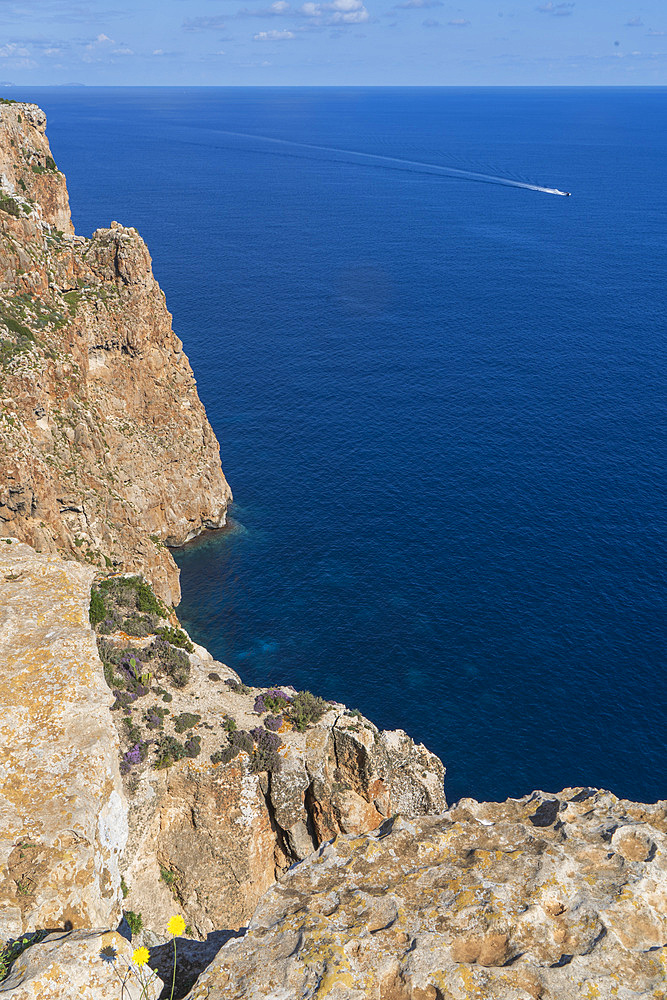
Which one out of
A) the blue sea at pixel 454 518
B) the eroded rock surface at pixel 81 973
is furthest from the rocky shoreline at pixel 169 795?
the blue sea at pixel 454 518

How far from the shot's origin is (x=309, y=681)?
71000mm

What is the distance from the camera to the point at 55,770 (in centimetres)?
2658

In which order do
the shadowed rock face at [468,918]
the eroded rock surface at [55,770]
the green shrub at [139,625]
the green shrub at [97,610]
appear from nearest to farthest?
the shadowed rock face at [468,918] → the eroded rock surface at [55,770] → the green shrub at [97,610] → the green shrub at [139,625]

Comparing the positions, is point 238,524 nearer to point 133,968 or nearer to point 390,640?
point 390,640

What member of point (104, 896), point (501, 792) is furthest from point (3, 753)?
point (501, 792)

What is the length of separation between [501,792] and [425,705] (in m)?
11.4

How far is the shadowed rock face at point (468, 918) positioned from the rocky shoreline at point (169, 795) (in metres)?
0.05

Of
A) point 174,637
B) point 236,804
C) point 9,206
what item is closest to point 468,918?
point 236,804

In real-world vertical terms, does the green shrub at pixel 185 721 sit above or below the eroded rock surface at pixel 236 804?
above

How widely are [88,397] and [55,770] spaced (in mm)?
55812

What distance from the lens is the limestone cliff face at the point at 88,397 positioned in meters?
63.2

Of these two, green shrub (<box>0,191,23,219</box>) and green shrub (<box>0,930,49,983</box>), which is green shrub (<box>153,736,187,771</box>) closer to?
green shrub (<box>0,930,49,983</box>)

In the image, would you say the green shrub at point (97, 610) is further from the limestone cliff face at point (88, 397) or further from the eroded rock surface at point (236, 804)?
the limestone cliff face at point (88, 397)

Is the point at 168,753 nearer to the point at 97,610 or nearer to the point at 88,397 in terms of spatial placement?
the point at 97,610
